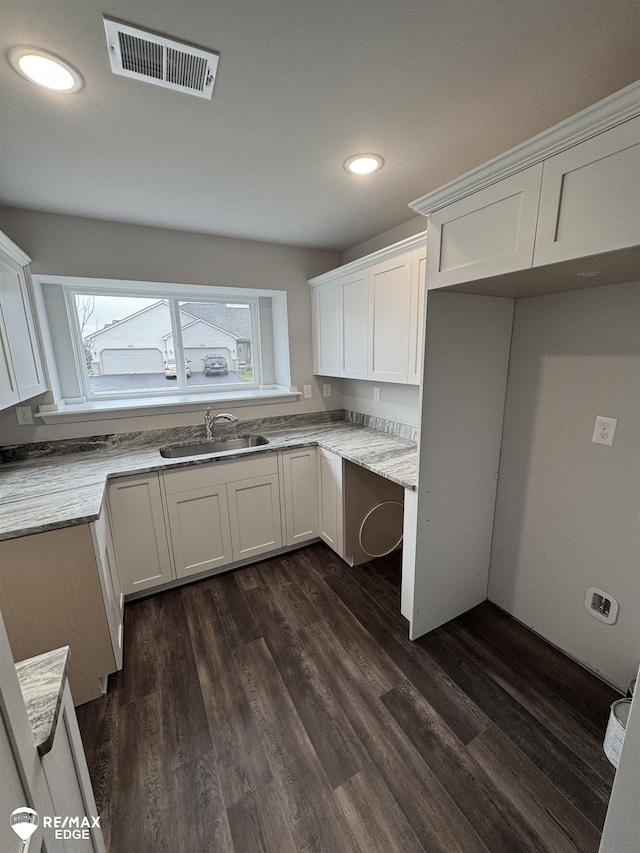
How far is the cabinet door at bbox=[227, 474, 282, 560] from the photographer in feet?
7.67

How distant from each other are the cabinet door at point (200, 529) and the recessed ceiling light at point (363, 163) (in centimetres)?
190

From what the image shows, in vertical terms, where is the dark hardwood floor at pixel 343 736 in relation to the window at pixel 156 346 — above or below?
below

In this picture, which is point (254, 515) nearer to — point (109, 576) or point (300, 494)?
point (300, 494)

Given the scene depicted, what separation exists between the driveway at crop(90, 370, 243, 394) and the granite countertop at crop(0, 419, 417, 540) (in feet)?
1.45

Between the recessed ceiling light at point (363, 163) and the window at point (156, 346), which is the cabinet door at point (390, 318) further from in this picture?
the window at point (156, 346)

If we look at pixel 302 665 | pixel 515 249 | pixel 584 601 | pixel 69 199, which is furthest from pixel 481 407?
pixel 69 199

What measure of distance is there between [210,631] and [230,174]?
2.38 m

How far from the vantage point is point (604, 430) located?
58.7 inches

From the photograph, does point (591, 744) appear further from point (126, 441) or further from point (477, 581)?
point (126, 441)

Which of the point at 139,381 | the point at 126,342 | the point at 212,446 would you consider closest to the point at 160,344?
the point at 126,342

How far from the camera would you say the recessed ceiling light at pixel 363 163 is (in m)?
1.52

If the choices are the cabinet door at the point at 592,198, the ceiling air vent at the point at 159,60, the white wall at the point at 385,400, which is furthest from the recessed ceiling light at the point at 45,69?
the white wall at the point at 385,400

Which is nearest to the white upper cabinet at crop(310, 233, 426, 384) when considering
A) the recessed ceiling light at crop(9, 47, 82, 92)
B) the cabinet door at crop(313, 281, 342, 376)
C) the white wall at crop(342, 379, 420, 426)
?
the cabinet door at crop(313, 281, 342, 376)

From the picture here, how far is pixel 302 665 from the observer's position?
5.63 ft
